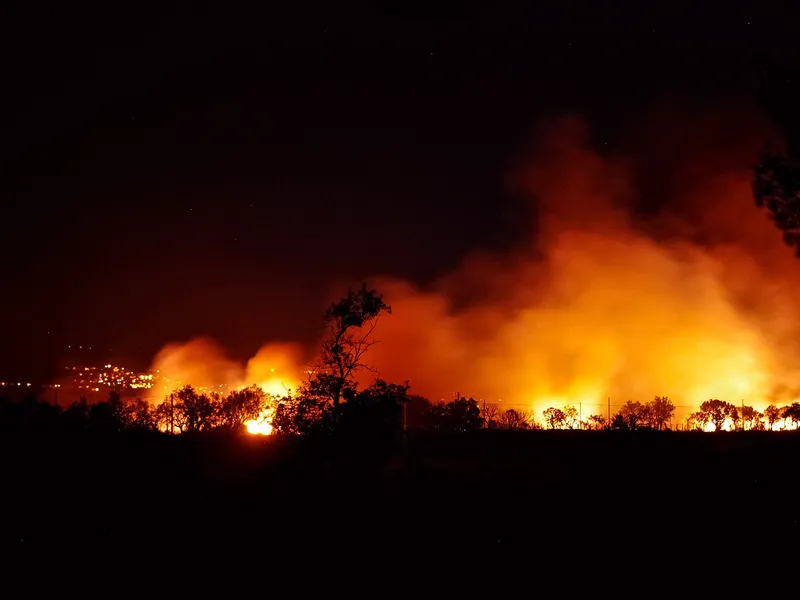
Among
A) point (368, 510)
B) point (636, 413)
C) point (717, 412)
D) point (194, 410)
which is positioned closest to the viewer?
point (368, 510)

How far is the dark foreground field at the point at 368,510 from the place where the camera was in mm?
7980

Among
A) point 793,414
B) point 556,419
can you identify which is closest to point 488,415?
point 556,419

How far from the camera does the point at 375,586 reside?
712cm

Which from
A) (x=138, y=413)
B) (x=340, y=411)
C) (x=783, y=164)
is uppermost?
(x=783, y=164)

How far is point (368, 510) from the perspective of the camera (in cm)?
1019

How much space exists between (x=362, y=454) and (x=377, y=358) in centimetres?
3115

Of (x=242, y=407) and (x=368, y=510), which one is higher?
(x=242, y=407)

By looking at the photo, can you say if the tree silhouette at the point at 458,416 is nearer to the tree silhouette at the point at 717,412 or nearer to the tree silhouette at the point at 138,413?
the tree silhouette at the point at 717,412

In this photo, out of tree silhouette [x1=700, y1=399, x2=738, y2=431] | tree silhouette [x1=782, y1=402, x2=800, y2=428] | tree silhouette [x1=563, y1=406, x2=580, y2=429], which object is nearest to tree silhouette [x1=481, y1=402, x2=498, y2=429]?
tree silhouette [x1=563, y1=406, x2=580, y2=429]

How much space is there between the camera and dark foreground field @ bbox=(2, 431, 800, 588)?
314 inches

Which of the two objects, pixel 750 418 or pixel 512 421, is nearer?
pixel 512 421

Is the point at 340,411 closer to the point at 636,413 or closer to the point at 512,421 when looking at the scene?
the point at 512,421

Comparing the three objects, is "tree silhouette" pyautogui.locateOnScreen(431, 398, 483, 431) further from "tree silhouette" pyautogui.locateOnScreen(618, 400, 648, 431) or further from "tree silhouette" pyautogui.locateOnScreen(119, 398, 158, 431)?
"tree silhouette" pyautogui.locateOnScreen(119, 398, 158, 431)

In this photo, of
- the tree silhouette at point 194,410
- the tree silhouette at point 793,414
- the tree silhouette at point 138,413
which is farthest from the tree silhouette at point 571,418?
the tree silhouette at point 138,413
